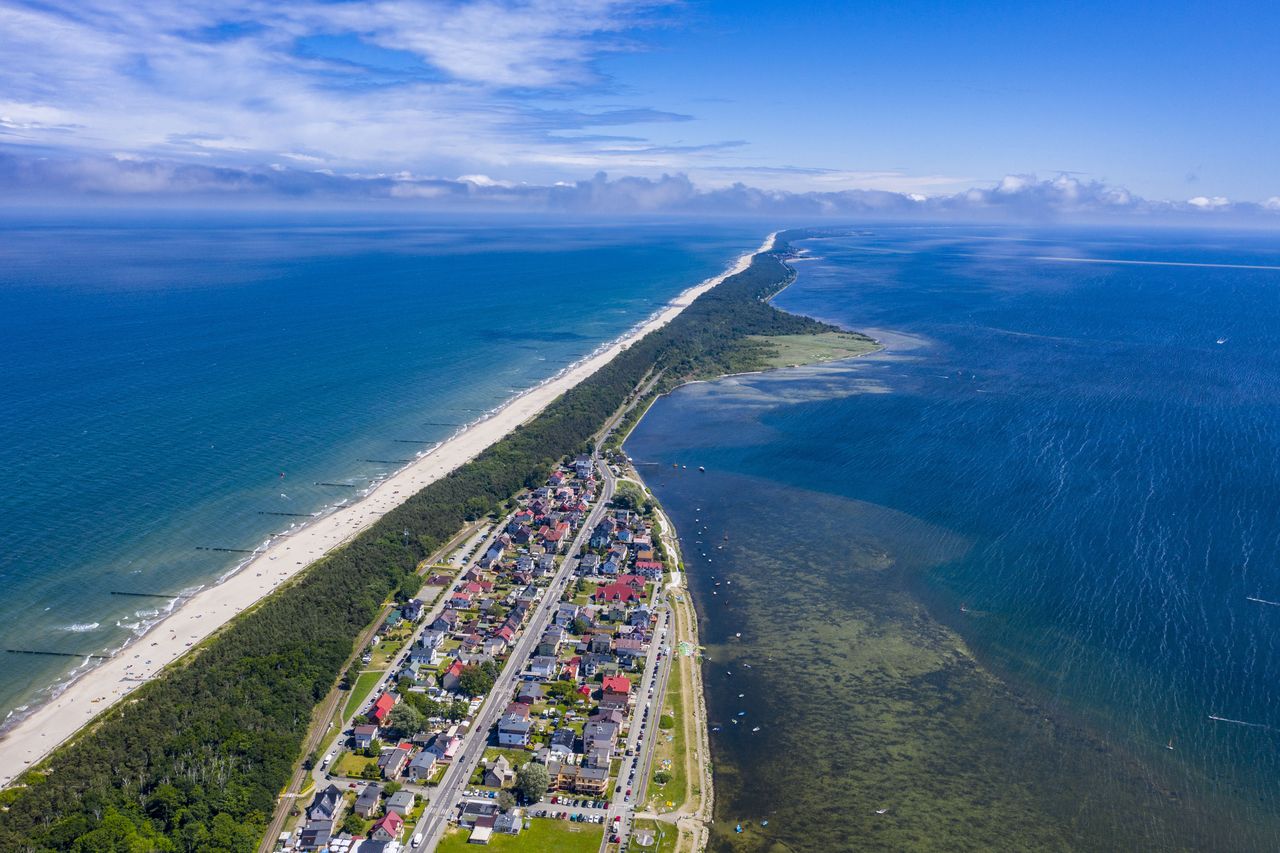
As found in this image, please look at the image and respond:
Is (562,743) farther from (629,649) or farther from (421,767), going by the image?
(629,649)

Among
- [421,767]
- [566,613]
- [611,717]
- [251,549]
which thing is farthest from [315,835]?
[251,549]

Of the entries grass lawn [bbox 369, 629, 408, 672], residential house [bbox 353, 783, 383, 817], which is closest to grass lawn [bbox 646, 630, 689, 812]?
residential house [bbox 353, 783, 383, 817]

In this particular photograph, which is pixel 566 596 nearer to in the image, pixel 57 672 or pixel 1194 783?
pixel 57 672

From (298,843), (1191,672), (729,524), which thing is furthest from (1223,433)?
(298,843)

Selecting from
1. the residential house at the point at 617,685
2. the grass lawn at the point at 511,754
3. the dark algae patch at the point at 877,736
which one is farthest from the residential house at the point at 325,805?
the dark algae patch at the point at 877,736

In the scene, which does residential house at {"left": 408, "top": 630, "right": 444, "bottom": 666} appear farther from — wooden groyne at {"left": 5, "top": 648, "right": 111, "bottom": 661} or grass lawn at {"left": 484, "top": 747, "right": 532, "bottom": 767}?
wooden groyne at {"left": 5, "top": 648, "right": 111, "bottom": 661}

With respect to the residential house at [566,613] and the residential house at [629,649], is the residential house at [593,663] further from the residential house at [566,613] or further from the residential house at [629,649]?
the residential house at [566,613]
